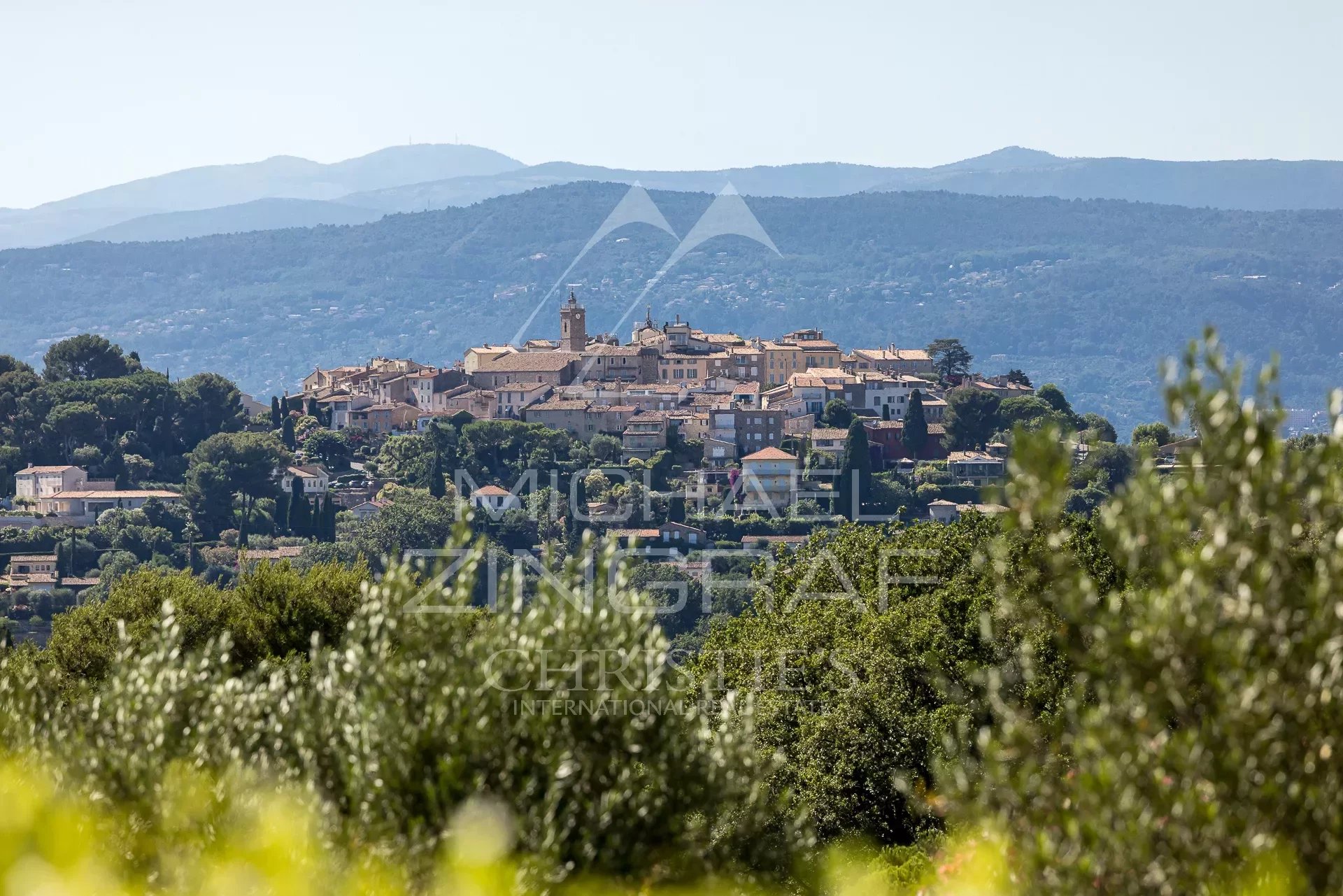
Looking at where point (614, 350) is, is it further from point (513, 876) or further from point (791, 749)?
point (513, 876)

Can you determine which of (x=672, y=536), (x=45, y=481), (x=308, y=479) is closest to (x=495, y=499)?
(x=672, y=536)

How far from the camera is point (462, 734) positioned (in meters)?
9.02

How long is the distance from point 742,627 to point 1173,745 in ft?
57.7

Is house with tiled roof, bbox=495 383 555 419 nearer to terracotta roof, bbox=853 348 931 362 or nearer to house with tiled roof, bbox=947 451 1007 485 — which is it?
terracotta roof, bbox=853 348 931 362

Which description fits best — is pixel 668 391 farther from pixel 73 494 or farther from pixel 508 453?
pixel 73 494

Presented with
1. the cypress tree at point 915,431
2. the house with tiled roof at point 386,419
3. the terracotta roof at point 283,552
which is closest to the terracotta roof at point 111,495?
the terracotta roof at point 283,552

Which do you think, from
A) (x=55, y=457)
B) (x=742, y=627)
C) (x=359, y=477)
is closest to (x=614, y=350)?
(x=359, y=477)

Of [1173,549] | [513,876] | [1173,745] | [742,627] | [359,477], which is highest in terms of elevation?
[1173,549]

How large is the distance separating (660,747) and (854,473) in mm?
71090

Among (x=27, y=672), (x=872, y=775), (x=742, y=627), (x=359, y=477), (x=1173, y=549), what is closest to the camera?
(x=1173, y=549)

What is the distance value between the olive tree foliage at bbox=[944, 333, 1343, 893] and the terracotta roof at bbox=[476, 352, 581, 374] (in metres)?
93.7

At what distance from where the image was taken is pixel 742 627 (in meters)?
24.9

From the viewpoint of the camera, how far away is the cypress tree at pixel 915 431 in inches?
3501

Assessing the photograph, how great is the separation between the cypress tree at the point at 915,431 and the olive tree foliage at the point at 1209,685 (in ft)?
267
